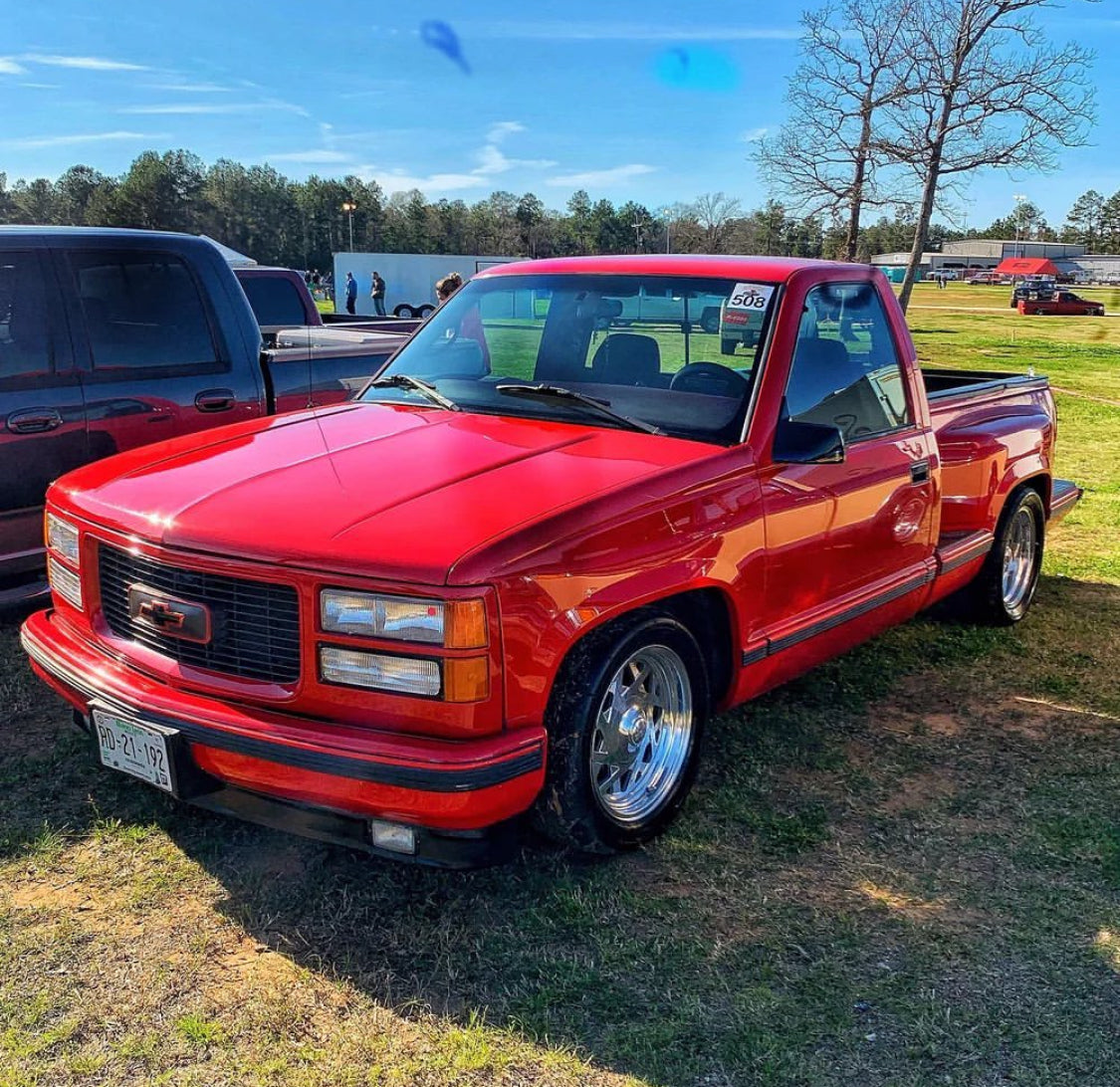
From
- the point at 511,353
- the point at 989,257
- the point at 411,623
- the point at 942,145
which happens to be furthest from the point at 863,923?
the point at 989,257

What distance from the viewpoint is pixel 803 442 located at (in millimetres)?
3578

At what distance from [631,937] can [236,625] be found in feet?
4.57

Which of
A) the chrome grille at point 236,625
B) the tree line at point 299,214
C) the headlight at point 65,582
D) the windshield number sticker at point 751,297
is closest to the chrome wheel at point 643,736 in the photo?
the chrome grille at point 236,625

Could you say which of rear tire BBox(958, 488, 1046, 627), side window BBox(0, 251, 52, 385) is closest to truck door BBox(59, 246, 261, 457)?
side window BBox(0, 251, 52, 385)

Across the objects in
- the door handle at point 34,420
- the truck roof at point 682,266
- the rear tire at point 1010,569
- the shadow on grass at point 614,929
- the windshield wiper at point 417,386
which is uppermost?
the truck roof at point 682,266

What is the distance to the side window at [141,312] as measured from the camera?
4941 mm

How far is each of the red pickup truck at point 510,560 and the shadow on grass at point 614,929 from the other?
244mm

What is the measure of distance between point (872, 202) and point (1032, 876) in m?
16.7

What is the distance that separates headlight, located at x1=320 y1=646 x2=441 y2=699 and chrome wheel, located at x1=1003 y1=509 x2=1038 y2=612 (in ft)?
13.6

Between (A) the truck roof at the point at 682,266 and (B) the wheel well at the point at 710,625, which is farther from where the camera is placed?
(A) the truck roof at the point at 682,266

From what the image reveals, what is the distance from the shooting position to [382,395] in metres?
4.22

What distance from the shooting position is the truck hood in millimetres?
2695

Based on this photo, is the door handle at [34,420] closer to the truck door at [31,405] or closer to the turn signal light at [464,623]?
the truck door at [31,405]

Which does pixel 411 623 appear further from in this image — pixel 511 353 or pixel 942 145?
pixel 942 145
